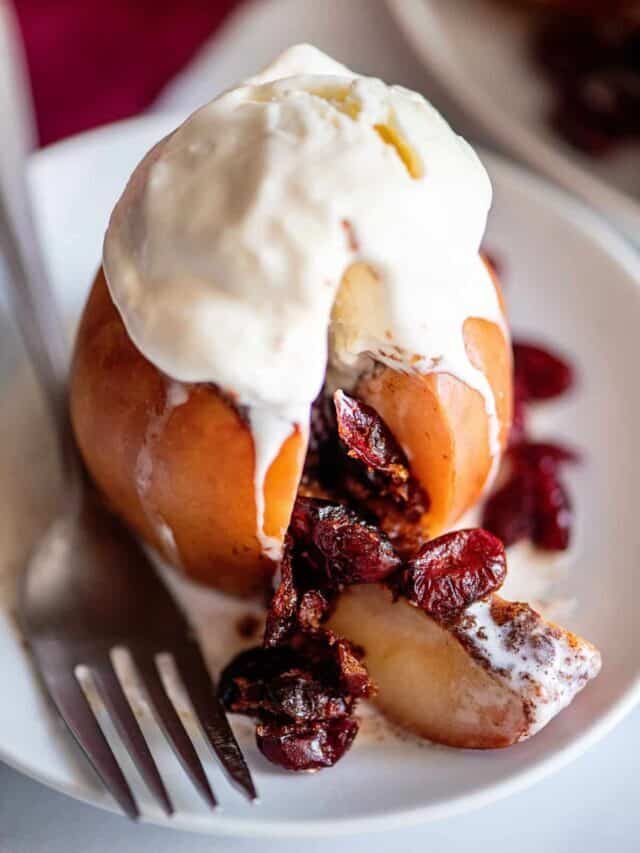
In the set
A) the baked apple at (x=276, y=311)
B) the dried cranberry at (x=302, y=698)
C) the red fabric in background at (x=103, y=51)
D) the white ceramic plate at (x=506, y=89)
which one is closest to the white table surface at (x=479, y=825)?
the dried cranberry at (x=302, y=698)

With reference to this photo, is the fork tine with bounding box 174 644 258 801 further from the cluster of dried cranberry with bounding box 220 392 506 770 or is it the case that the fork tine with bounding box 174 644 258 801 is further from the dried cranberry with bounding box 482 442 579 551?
the dried cranberry with bounding box 482 442 579 551

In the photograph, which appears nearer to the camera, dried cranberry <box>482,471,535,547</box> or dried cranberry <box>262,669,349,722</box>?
dried cranberry <box>262,669,349,722</box>

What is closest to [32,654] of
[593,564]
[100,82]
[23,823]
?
[23,823]

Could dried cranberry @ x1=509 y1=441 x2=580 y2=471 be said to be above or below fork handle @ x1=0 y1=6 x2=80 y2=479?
above

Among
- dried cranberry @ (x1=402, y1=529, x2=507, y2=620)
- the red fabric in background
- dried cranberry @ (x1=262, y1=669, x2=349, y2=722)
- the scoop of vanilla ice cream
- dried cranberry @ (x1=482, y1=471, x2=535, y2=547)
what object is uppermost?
the scoop of vanilla ice cream

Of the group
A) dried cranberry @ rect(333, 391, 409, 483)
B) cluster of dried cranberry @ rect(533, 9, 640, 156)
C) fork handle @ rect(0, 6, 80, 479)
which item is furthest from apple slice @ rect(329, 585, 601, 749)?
cluster of dried cranberry @ rect(533, 9, 640, 156)
